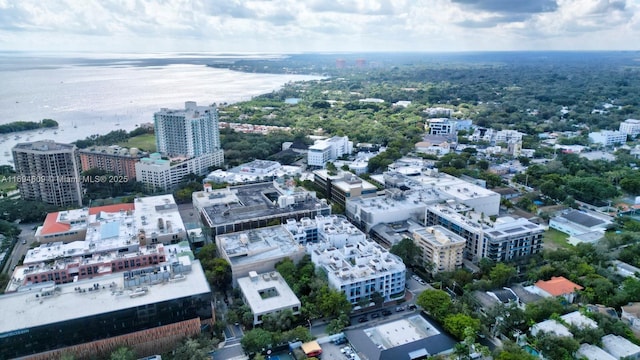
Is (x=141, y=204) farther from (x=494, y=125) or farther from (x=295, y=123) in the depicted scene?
(x=494, y=125)

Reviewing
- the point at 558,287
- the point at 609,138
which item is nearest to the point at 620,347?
the point at 558,287

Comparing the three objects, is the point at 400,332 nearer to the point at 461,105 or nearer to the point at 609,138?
the point at 609,138

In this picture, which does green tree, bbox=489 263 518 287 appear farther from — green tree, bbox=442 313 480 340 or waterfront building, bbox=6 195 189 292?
waterfront building, bbox=6 195 189 292

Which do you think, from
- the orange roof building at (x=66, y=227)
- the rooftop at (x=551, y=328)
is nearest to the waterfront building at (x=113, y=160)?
the orange roof building at (x=66, y=227)

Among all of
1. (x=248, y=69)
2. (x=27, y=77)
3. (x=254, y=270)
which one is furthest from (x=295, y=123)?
(x=248, y=69)

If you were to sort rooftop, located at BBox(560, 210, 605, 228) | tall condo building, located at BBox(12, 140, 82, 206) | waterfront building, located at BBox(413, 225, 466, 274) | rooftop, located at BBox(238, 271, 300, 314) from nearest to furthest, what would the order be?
rooftop, located at BBox(238, 271, 300, 314), waterfront building, located at BBox(413, 225, 466, 274), rooftop, located at BBox(560, 210, 605, 228), tall condo building, located at BBox(12, 140, 82, 206)

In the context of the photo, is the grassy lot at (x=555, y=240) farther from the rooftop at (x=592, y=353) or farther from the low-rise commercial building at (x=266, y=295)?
the low-rise commercial building at (x=266, y=295)

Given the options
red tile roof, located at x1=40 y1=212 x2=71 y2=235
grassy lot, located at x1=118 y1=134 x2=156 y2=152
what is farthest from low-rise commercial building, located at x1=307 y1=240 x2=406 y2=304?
grassy lot, located at x1=118 y1=134 x2=156 y2=152
